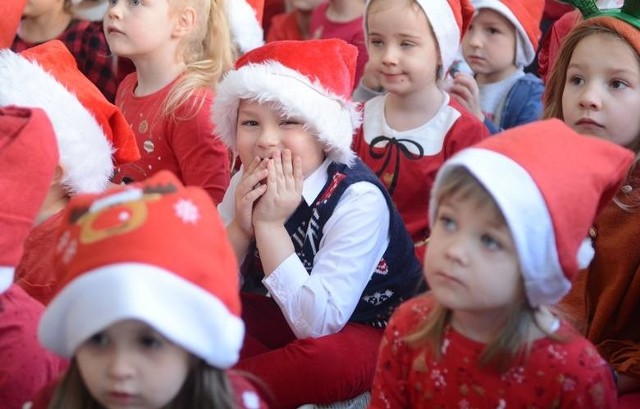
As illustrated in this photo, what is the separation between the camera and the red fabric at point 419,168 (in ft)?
8.00

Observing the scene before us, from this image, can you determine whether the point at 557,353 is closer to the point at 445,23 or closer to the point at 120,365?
the point at 120,365

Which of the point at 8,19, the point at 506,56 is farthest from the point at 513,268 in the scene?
the point at 8,19

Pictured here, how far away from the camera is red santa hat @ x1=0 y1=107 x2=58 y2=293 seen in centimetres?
157

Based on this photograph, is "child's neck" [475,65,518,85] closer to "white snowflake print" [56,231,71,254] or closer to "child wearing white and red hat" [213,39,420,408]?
"child wearing white and red hat" [213,39,420,408]

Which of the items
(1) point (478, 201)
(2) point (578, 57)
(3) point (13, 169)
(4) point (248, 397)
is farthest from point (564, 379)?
(3) point (13, 169)

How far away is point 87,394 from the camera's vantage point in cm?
139

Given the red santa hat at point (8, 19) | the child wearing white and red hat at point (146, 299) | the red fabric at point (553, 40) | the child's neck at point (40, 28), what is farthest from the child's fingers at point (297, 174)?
the child's neck at point (40, 28)

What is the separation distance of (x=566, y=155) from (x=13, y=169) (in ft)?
2.96

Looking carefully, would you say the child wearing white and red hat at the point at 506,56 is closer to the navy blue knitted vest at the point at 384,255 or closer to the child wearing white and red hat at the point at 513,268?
the navy blue knitted vest at the point at 384,255

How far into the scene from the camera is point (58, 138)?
1.93 meters

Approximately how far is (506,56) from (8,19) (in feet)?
5.08

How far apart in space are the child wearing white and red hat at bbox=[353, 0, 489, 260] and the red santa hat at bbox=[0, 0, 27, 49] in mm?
1085

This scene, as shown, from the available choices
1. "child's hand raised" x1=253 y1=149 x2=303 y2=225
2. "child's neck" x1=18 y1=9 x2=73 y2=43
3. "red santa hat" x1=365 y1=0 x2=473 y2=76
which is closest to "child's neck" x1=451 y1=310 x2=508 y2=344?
"child's hand raised" x1=253 y1=149 x2=303 y2=225

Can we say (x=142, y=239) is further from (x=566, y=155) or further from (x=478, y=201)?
(x=566, y=155)
